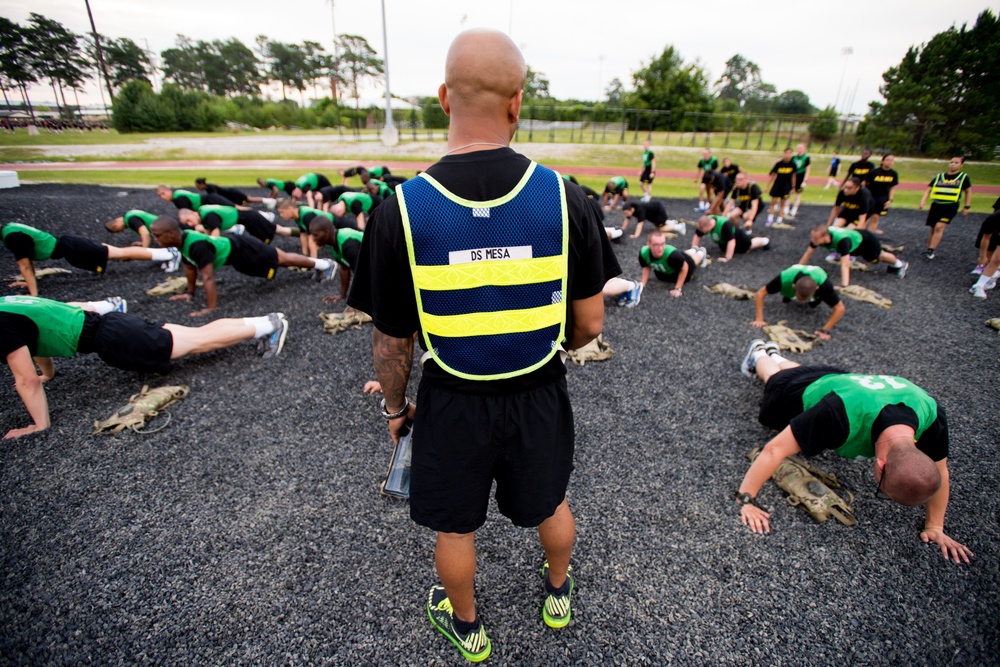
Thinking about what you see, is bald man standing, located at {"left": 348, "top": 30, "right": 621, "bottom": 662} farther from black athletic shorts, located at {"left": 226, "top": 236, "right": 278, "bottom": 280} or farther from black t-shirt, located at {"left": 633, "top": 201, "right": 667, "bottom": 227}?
black t-shirt, located at {"left": 633, "top": 201, "right": 667, "bottom": 227}

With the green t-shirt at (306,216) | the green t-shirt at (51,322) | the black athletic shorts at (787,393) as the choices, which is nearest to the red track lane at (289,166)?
the green t-shirt at (306,216)

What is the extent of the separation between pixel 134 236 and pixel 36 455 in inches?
309

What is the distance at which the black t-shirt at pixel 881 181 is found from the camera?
9.08m

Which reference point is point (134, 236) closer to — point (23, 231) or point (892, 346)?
point (23, 231)

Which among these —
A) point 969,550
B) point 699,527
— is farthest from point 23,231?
point 969,550

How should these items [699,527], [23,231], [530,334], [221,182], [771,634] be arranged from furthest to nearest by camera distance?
[221,182]
[23,231]
[699,527]
[771,634]
[530,334]

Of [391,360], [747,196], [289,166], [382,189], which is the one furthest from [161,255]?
[289,166]

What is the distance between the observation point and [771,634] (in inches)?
84.7

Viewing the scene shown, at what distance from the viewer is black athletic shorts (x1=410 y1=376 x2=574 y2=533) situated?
1446 millimetres

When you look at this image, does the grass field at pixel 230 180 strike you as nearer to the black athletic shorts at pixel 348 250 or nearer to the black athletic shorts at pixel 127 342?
the black athletic shorts at pixel 348 250

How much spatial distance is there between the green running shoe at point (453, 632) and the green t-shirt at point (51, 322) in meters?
3.73

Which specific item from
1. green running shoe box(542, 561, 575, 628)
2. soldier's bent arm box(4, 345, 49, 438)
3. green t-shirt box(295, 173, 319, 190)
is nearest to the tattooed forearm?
green running shoe box(542, 561, 575, 628)

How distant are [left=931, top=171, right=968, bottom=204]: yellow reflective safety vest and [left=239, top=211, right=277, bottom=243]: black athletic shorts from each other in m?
12.6

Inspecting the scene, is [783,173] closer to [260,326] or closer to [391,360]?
[260,326]
